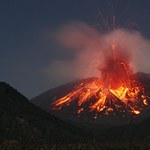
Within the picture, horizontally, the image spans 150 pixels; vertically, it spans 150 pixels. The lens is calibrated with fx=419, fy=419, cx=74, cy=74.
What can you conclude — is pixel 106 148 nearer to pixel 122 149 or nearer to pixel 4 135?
pixel 122 149

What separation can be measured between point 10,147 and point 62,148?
22105 mm

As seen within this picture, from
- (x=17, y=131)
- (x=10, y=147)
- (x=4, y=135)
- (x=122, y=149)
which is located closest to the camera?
(x=10, y=147)

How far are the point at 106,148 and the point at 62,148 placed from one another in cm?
1679

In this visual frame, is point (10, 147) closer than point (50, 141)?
Yes

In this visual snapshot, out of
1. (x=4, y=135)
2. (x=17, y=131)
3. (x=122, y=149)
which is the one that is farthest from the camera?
(x=17, y=131)

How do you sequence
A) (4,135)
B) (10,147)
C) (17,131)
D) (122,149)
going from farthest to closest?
(17,131) → (4,135) → (122,149) → (10,147)

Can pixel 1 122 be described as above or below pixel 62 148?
above

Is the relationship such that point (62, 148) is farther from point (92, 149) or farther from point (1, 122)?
point (1, 122)

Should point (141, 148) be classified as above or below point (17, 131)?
below

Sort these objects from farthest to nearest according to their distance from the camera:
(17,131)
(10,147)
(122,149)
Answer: (17,131), (122,149), (10,147)

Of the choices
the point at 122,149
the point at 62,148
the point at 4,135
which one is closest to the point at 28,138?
the point at 4,135

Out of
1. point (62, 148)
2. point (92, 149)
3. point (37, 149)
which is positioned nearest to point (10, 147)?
point (37, 149)

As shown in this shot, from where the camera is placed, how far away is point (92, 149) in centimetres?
15488

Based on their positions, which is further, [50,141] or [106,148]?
[50,141]
